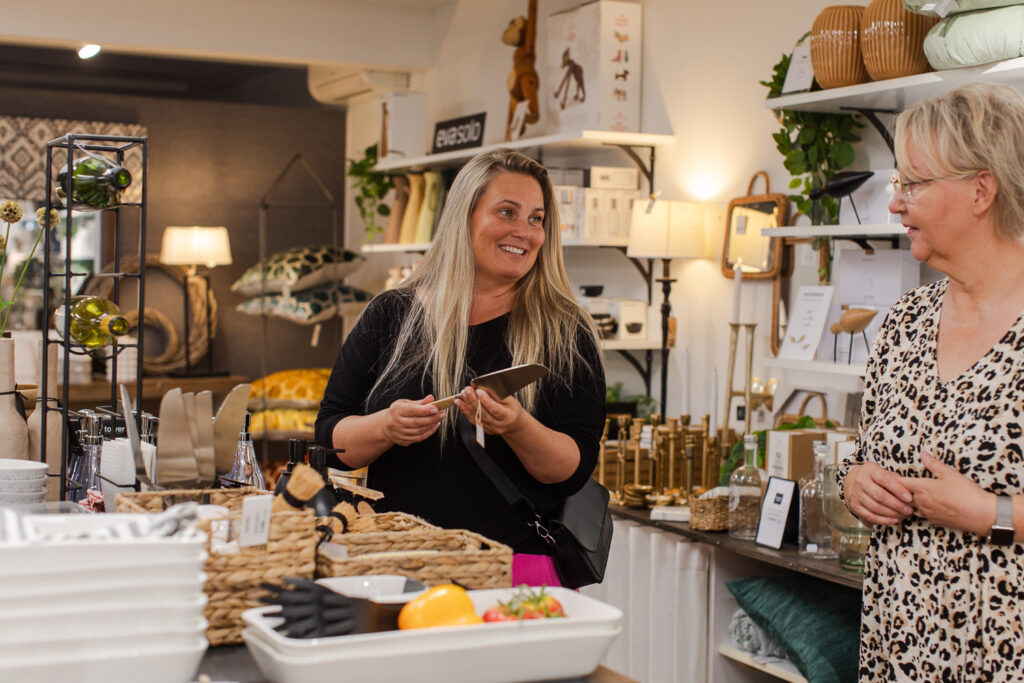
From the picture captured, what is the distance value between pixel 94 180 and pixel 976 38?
2.00 metres

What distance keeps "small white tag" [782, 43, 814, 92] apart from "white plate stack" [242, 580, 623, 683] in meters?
2.45

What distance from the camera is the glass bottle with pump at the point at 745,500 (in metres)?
3.28

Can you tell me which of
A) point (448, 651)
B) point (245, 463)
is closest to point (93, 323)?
point (245, 463)

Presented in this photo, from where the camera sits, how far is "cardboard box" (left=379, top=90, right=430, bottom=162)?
593cm

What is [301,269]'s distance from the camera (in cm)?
644

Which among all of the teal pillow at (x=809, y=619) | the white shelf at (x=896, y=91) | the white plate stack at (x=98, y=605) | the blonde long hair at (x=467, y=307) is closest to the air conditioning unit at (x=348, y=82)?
the white shelf at (x=896, y=91)

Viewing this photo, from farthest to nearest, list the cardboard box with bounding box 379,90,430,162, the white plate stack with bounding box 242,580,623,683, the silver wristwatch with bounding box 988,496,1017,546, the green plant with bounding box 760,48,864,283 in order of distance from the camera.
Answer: the cardboard box with bounding box 379,90,430,162 → the green plant with bounding box 760,48,864,283 → the silver wristwatch with bounding box 988,496,1017,546 → the white plate stack with bounding box 242,580,623,683

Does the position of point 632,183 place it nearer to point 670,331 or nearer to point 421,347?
point 670,331

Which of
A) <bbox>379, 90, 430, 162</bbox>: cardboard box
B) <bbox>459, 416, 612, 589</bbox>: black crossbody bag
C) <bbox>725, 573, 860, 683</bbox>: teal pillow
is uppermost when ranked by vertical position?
<bbox>379, 90, 430, 162</bbox>: cardboard box

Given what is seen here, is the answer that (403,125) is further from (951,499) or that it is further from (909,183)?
(951,499)

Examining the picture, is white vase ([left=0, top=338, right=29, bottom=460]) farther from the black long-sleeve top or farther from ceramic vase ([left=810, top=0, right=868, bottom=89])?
ceramic vase ([left=810, top=0, right=868, bottom=89])

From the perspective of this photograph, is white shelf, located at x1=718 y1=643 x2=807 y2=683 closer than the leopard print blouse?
No

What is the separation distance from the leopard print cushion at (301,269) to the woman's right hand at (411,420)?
15.2 ft

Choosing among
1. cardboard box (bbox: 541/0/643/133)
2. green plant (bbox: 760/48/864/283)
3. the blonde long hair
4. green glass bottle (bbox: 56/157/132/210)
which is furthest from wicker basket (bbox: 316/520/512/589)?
cardboard box (bbox: 541/0/643/133)
